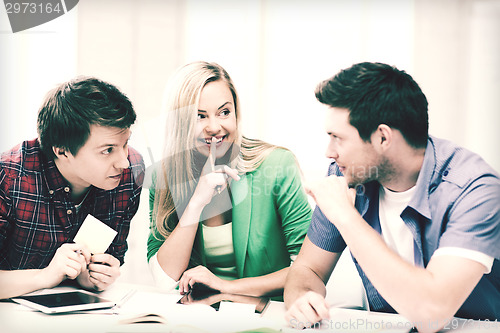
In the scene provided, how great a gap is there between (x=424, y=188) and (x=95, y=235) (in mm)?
941

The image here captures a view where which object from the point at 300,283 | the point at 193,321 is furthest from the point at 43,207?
the point at 300,283

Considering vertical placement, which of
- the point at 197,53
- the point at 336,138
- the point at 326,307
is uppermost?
the point at 197,53

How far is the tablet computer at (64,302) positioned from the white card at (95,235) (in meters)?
0.15

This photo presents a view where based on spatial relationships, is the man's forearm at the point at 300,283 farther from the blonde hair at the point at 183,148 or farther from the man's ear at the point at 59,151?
the man's ear at the point at 59,151

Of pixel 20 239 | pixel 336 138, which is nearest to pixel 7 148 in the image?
pixel 20 239

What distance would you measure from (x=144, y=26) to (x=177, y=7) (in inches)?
4.7

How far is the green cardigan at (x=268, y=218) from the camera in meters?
1.46

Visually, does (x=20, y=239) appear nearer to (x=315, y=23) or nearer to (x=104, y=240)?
(x=104, y=240)

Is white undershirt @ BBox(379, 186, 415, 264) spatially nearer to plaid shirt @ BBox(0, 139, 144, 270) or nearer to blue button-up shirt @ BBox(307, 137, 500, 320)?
blue button-up shirt @ BBox(307, 137, 500, 320)

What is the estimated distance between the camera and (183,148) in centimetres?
151

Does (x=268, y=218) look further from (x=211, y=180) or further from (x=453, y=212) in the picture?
(x=453, y=212)

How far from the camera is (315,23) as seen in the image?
58.5 inches

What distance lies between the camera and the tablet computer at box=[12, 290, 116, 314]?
1.25 meters

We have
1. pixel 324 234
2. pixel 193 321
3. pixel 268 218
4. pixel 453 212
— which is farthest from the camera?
pixel 268 218
